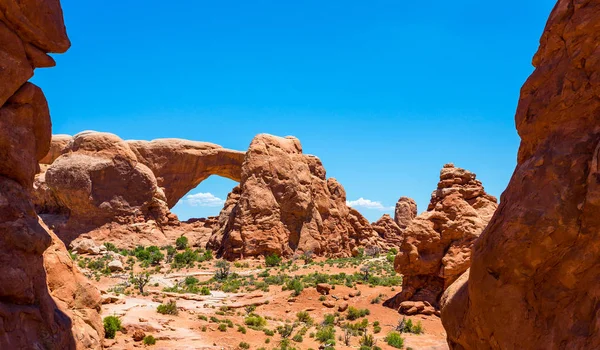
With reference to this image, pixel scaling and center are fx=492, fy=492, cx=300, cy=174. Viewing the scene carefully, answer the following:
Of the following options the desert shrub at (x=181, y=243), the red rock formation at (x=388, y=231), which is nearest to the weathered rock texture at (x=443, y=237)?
the desert shrub at (x=181, y=243)

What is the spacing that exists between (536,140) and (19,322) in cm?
785

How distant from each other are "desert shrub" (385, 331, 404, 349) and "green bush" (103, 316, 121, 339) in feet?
25.7

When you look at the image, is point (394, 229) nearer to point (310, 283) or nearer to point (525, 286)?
point (310, 283)

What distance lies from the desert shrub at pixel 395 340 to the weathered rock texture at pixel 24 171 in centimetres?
915

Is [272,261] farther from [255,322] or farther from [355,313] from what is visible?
[255,322]

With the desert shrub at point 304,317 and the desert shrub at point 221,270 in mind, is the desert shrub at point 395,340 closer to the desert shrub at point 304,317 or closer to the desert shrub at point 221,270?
the desert shrub at point 304,317

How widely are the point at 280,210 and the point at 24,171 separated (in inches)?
967

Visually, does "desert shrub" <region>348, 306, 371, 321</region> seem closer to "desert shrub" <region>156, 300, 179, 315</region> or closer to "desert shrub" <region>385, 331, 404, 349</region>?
"desert shrub" <region>385, 331, 404, 349</region>

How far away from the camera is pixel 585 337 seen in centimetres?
A: 477

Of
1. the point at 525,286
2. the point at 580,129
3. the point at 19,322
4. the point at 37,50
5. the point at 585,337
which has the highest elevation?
the point at 37,50

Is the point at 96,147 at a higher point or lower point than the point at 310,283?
higher

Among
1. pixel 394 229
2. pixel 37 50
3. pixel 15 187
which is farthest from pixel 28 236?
pixel 394 229

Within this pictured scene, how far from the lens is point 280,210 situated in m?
32.6

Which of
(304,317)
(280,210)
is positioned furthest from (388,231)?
(304,317)
